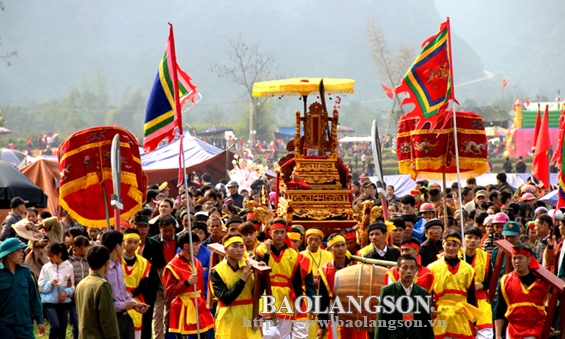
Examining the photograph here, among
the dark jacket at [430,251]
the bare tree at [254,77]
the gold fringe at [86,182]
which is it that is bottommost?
the dark jacket at [430,251]

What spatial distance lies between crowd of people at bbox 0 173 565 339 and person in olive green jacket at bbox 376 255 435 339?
11 mm

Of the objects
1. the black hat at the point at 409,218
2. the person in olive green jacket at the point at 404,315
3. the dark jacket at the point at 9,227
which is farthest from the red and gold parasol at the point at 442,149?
the dark jacket at the point at 9,227

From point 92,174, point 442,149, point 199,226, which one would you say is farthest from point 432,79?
point 92,174

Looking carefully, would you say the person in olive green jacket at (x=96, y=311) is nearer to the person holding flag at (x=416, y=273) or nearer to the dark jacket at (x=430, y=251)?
the person holding flag at (x=416, y=273)

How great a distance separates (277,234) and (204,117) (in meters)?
102

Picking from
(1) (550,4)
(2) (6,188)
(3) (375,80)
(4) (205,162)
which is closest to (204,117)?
(3) (375,80)

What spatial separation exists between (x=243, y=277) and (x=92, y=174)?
3.35 meters

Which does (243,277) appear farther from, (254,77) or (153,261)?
(254,77)

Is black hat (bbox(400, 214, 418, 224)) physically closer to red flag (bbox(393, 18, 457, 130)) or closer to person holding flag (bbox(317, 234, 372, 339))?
red flag (bbox(393, 18, 457, 130))

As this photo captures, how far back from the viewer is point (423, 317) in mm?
4992

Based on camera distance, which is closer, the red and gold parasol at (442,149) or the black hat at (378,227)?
the black hat at (378,227)

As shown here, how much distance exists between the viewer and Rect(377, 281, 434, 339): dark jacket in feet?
16.1

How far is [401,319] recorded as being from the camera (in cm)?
493

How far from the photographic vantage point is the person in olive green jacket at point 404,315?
4.93 m
